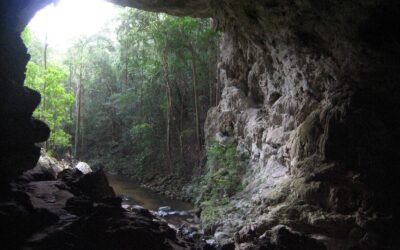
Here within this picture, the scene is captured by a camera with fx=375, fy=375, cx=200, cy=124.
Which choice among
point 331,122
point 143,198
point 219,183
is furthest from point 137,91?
point 331,122

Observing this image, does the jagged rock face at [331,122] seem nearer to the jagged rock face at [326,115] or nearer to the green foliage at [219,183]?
the jagged rock face at [326,115]

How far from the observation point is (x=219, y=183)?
1741 centimetres

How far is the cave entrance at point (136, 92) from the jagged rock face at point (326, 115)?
390 inches

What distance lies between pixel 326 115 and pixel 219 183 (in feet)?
24.5

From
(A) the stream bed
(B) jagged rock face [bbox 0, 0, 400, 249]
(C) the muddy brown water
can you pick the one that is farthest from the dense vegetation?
(B) jagged rock face [bbox 0, 0, 400, 249]

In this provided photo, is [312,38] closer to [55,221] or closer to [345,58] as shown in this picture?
[345,58]

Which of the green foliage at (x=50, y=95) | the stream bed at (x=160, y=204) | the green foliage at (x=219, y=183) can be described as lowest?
the stream bed at (x=160, y=204)

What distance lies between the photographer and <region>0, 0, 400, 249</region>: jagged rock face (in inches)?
376

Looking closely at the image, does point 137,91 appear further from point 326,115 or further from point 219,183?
point 326,115

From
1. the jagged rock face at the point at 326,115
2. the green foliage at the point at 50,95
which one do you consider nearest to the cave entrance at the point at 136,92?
the green foliage at the point at 50,95

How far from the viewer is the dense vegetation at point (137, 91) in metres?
23.0

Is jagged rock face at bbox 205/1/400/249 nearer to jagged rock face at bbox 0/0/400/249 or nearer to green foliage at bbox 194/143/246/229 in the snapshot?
jagged rock face at bbox 0/0/400/249

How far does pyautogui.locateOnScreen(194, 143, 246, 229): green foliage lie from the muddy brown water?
1071mm

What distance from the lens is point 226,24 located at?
16.5 meters
